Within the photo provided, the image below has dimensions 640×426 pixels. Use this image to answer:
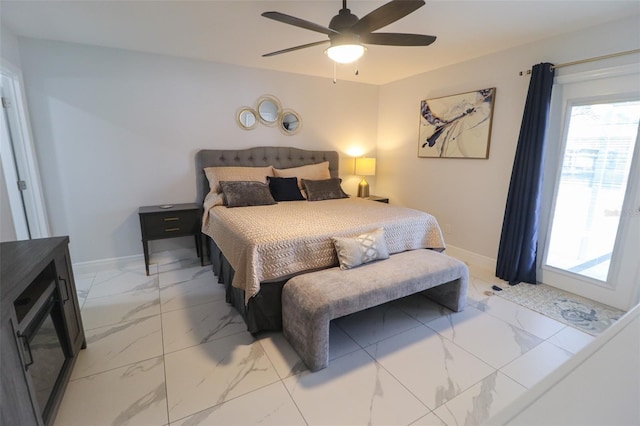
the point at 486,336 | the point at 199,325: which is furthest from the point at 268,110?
the point at 486,336

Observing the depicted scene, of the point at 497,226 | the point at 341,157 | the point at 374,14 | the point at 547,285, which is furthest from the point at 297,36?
the point at 547,285

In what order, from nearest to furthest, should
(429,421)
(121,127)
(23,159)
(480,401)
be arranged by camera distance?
(429,421) < (480,401) < (23,159) < (121,127)

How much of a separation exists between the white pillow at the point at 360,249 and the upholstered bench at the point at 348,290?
0.17ft

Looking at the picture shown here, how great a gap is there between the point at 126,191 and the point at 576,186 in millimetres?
4625

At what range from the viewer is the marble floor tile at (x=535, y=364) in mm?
1778

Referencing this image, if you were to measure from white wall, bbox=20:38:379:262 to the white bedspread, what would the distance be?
989 millimetres

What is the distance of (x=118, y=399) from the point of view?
1614mm

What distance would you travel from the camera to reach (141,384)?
1.72 metres

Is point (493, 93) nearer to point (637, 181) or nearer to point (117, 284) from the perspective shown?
point (637, 181)

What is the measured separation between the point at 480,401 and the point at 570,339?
1.10 meters

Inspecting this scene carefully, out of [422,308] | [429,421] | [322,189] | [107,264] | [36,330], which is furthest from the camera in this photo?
[322,189]

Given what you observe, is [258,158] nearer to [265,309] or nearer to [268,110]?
[268,110]

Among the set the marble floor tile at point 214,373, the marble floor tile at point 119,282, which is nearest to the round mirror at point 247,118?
the marble floor tile at point 119,282

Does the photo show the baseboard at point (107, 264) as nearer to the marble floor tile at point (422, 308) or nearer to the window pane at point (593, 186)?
the marble floor tile at point (422, 308)
